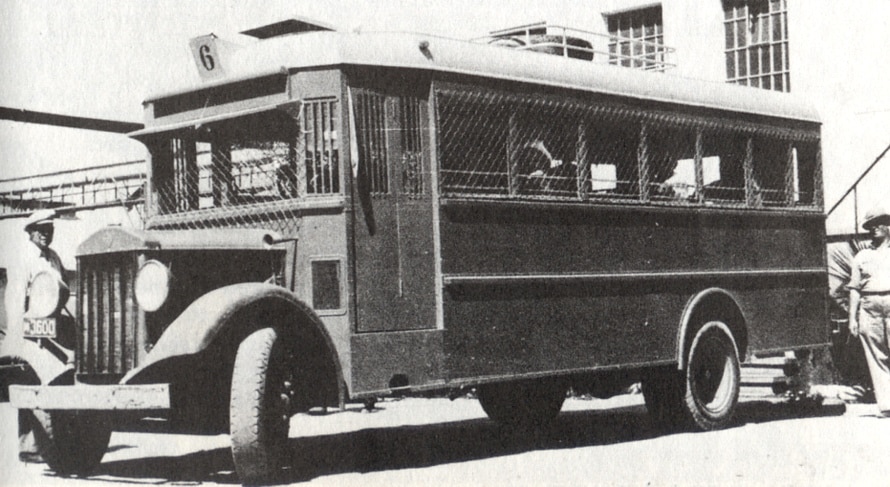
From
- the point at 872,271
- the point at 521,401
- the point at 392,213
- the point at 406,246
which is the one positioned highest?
the point at 392,213

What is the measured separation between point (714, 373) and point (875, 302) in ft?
6.05

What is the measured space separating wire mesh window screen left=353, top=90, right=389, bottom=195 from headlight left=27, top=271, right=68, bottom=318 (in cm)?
226

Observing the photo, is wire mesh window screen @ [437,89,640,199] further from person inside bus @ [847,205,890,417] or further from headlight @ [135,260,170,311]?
person inside bus @ [847,205,890,417]

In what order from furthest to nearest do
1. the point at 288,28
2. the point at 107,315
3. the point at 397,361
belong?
the point at 288,28, the point at 397,361, the point at 107,315

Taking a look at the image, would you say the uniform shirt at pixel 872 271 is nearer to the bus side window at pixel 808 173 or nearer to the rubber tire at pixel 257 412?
the bus side window at pixel 808 173

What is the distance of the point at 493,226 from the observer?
30.1 ft

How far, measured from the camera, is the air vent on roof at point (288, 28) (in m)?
9.18

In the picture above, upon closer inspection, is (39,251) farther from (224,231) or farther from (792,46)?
(792,46)

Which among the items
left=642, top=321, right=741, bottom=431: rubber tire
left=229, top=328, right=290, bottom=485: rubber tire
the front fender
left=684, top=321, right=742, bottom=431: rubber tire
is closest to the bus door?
the front fender

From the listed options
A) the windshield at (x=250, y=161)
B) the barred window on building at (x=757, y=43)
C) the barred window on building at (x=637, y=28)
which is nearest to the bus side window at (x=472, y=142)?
the windshield at (x=250, y=161)

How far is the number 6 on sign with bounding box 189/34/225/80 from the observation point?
888 centimetres

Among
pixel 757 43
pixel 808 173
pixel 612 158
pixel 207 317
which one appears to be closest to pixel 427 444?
pixel 612 158

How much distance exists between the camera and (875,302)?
11.9 meters

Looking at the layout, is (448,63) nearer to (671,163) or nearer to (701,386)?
(671,163)
